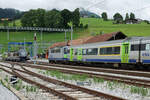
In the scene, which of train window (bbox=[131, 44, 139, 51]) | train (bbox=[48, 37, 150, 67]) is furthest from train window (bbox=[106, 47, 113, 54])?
train window (bbox=[131, 44, 139, 51])

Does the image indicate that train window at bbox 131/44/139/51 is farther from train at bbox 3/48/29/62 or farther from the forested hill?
the forested hill

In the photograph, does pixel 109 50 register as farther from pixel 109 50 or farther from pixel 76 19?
pixel 76 19

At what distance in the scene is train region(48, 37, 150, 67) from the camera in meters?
20.9

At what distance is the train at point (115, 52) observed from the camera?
20.9 metres

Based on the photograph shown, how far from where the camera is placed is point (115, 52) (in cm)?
2486

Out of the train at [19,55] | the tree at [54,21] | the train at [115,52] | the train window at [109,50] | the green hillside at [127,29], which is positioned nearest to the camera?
the train at [115,52]

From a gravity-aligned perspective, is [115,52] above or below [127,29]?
below

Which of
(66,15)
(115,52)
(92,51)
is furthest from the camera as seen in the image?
(66,15)

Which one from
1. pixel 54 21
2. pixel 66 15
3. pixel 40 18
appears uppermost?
pixel 66 15

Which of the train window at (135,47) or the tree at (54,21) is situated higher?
the tree at (54,21)

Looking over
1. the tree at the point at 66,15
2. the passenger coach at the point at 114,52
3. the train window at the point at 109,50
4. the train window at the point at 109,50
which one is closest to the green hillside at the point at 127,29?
the tree at the point at 66,15

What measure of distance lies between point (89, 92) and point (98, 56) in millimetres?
18834

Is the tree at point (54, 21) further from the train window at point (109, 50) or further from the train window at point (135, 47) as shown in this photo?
the train window at point (135, 47)

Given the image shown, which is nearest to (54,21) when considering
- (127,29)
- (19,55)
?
(127,29)
